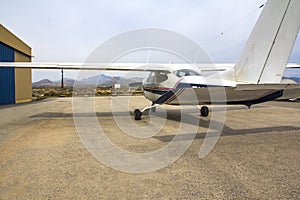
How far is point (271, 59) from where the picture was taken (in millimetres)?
6066

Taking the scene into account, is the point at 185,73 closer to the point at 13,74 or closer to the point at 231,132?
the point at 231,132

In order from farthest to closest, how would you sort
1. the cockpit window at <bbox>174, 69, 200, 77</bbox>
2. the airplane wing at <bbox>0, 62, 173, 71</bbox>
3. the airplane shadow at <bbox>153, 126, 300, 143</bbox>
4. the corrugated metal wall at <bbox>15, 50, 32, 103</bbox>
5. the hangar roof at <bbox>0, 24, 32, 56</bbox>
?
1. the corrugated metal wall at <bbox>15, 50, 32, 103</bbox>
2. the hangar roof at <bbox>0, 24, 32, 56</bbox>
3. the airplane wing at <bbox>0, 62, 173, 71</bbox>
4. the cockpit window at <bbox>174, 69, 200, 77</bbox>
5. the airplane shadow at <bbox>153, 126, 300, 143</bbox>

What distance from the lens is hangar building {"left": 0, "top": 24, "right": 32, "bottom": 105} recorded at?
1590 centimetres

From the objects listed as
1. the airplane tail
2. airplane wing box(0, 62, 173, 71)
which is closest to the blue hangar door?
airplane wing box(0, 62, 173, 71)

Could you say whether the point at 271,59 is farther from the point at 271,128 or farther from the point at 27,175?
the point at 27,175

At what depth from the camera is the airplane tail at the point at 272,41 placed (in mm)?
5787

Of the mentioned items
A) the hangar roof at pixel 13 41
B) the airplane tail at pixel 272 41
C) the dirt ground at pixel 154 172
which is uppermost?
the hangar roof at pixel 13 41

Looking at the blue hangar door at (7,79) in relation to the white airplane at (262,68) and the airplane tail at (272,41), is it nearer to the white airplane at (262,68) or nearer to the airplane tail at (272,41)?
the white airplane at (262,68)

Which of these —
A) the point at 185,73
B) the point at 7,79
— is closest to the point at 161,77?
the point at 185,73

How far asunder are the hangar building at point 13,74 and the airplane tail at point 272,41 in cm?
1506

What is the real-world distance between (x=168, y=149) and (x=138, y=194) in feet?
7.08

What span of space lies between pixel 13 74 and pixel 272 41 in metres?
17.8

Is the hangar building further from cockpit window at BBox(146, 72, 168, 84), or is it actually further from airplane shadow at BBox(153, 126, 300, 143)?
airplane shadow at BBox(153, 126, 300, 143)

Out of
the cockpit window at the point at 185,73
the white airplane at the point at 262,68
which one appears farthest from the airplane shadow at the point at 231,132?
the cockpit window at the point at 185,73
